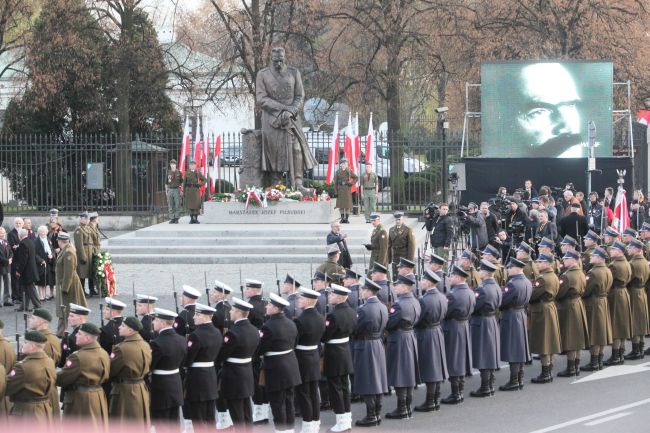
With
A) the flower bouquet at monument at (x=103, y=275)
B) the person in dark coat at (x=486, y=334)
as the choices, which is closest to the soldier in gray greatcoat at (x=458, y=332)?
the person in dark coat at (x=486, y=334)

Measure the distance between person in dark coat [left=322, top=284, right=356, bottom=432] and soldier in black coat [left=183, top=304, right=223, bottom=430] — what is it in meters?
1.42

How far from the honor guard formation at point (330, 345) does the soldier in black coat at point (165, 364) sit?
0.04ft

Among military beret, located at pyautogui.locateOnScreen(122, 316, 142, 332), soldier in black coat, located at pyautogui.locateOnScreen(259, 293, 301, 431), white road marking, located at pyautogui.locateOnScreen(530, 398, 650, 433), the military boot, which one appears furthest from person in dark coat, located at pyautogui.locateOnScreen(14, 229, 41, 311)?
white road marking, located at pyautogui.locateOnScreen(530, 398, 650, 433)

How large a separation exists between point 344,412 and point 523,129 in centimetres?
1919

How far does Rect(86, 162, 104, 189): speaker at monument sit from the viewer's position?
3172 cm

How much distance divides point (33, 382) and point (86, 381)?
1.75 ft

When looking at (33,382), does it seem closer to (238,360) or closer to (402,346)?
(238,360)

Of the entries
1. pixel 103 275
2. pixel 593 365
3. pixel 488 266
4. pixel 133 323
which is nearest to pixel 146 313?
pixel 133 323

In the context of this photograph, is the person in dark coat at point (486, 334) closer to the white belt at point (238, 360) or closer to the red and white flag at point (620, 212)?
the white belt at point (238, 360)

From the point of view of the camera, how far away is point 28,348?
10.1 m

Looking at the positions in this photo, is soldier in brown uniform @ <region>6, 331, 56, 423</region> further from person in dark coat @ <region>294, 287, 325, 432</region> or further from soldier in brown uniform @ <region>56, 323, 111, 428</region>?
person in dark coat @ <region>294, 287, 325, 432</region>

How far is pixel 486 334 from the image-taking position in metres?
14.2

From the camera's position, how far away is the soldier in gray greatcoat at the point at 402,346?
517 inches

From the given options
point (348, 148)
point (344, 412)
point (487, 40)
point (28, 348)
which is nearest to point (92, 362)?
point (28, 348)
